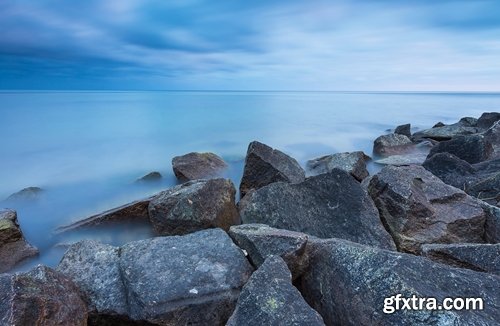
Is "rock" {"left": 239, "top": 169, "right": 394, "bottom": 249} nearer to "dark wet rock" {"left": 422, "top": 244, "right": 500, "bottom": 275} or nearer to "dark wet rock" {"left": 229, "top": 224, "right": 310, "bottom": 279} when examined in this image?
"dark wet rock" {"left": 422, "top": 244, "right": 500, "bottom": 275}

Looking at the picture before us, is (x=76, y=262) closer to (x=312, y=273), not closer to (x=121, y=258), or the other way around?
(x=121, y=258)

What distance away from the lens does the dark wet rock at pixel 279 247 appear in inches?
145

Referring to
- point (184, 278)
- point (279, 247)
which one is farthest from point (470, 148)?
point (184, 278)

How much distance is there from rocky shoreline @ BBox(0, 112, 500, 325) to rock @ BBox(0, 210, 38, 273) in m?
0.02

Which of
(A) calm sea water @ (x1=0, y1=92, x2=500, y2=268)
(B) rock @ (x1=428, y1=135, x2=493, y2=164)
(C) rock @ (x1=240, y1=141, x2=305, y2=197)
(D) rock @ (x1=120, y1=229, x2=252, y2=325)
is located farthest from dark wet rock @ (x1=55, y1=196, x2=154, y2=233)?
(B) rock @ (x1=428, y1=135, x2=493, y2=164)

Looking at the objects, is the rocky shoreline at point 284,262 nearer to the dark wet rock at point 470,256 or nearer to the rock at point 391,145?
the dark wet rock at point 470,256

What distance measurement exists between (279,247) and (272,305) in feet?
3.05

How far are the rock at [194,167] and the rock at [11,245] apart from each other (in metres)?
4.86

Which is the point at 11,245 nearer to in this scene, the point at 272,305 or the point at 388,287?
the point at 272,305

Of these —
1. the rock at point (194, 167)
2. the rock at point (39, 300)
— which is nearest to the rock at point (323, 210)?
the rock at point (39, 300)

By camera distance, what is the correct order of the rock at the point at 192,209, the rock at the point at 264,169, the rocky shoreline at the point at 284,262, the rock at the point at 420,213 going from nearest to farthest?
the rocky shoreline at the point at 284,262 < the rock at the point at 420,213 < the rock at the point at 192,209 < the rock at the point at 264,169

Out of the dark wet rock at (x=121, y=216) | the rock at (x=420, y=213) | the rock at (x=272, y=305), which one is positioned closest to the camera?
the rock at (x=272, y=305)

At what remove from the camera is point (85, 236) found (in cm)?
737

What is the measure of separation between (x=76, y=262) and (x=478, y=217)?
5450mm
